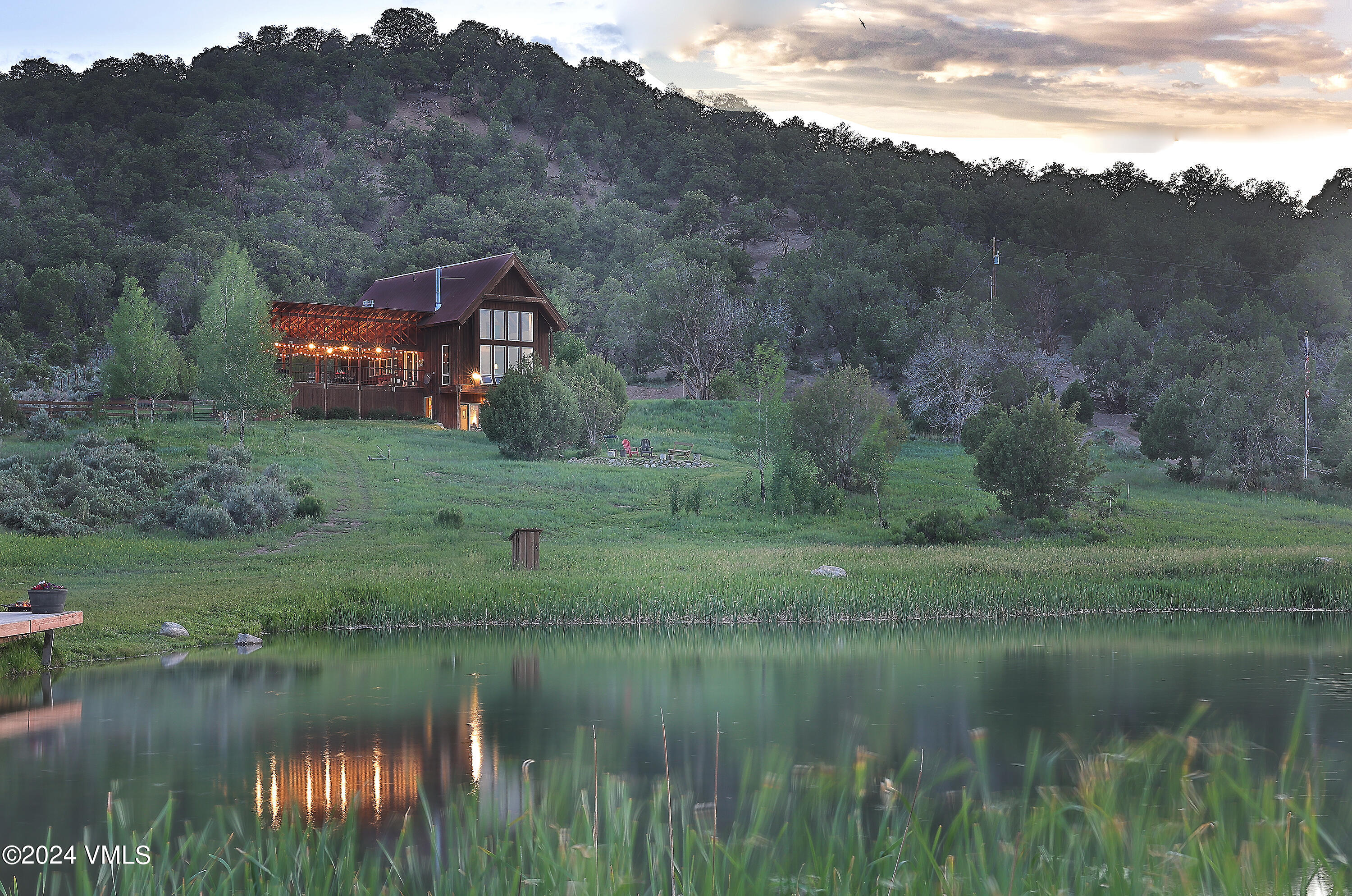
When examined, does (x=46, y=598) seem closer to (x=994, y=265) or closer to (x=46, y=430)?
(x=46, y=430)

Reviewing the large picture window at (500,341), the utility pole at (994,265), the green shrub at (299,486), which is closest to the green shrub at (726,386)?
the large picture window at (500,341)

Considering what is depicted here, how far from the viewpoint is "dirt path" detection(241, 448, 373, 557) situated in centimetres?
3084

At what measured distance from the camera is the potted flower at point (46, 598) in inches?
724

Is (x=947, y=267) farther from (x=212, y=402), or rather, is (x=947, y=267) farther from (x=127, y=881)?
(x=127, y=881)

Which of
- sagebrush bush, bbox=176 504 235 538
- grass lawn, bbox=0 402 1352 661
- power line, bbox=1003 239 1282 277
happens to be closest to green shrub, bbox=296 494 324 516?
grass lawn, bbox=0 402 1352 661

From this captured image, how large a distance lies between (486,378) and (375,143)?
85535mm

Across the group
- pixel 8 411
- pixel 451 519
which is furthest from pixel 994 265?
pixel 8 411

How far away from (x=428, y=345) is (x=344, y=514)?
78.7 feet

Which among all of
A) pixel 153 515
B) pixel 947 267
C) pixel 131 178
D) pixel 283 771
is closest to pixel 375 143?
pixel 131 178

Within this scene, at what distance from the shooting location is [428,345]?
57.2 meters

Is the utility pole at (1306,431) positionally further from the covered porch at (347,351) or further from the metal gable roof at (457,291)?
the covered porch at (347,351)

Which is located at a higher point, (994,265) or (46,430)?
(994,265)

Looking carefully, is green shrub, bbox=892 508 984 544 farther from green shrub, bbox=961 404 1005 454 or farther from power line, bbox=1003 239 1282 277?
power line, bbox=1003 239 1282 277

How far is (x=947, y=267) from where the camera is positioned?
7781cm
